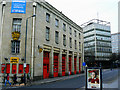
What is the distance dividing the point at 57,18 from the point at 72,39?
29.6 feet

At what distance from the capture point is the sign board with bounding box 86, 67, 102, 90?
880 centimetres

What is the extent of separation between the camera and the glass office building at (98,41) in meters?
69.2

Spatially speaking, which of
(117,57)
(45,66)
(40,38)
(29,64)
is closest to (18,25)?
(40,38)

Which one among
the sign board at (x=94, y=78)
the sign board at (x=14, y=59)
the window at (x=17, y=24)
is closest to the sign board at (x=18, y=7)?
the window at (x=17, y=24)

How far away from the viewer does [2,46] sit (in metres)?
19.8

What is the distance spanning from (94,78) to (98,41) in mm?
63996

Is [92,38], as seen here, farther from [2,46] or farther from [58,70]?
[2,46]

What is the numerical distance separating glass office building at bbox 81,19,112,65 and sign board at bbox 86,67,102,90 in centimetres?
5907

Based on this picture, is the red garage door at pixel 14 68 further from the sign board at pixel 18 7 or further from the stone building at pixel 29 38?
the sign board at pixel 18 7

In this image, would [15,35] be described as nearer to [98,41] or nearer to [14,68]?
[14,68]

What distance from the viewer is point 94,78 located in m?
8.95

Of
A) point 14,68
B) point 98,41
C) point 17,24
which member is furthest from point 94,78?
point 98,41

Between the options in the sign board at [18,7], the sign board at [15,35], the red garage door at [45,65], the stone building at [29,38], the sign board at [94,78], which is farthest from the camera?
the red garage door at [45,65]

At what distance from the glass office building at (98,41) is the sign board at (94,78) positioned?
59.1m
